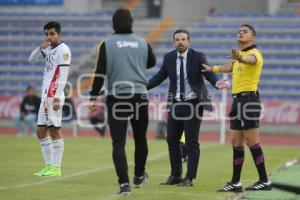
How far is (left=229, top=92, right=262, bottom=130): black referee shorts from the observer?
33.9 feet

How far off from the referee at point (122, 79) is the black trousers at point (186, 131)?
5.24 ft

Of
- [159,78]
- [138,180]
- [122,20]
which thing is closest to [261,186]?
[138,180]

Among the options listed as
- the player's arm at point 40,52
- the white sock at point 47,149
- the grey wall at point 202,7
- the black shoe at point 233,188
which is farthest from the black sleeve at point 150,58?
the grey wall at point 202,7

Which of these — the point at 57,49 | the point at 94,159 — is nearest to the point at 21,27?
the point at 94,159

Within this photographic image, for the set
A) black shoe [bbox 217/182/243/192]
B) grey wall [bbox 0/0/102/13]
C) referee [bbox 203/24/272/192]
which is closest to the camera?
referee [bbox 203/24/272/192]

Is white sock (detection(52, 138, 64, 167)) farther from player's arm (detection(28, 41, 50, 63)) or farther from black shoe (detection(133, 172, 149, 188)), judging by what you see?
black shoe (detection(133, 172, 149, 188))

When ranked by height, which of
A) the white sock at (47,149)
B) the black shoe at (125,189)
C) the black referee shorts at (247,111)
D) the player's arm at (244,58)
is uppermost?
the player's arm at (244,58)

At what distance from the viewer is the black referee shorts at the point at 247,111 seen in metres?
10.3

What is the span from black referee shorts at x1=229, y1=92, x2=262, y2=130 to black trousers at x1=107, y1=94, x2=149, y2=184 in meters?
1.25

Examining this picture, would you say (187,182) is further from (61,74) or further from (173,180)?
(61,74)

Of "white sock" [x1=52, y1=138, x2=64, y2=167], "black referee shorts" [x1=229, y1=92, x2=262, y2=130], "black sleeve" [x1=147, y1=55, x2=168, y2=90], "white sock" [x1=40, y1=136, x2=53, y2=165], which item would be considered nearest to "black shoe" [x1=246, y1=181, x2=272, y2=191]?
"black referee shorts" [x1=229, y1=92, x2=262, y2=130]

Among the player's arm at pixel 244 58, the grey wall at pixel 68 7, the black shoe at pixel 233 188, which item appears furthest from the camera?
the grey wall at pixel 68 7

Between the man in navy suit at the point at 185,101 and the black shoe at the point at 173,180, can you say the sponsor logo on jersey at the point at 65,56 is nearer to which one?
the man in navy suit at the point at 185,101

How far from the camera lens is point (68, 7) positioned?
36.2 metres
